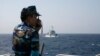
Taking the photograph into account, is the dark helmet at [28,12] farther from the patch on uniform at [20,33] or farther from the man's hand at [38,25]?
the patch on uniform at [20,33]

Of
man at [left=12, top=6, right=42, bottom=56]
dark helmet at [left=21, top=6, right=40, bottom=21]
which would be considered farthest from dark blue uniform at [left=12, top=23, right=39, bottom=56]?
dark helmet at [left=21, top=6, right=40, bottom=21]

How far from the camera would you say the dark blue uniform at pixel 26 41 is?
346cm

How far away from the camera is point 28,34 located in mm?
3475

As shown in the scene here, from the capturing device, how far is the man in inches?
136

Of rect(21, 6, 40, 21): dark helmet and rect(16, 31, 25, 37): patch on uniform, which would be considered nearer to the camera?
rect(16, 31, 25, 37): patch on uniform

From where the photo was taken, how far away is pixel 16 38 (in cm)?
358

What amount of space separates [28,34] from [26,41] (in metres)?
0.08

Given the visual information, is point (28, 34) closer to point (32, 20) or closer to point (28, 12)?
point (32, 20)

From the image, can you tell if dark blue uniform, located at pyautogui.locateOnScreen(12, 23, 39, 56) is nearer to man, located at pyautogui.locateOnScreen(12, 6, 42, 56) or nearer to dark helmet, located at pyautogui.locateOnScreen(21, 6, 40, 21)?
man, located at pyautogui.locateOnScreen(12, 6, 42, 56)

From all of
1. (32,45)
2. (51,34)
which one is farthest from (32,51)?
(51,34)

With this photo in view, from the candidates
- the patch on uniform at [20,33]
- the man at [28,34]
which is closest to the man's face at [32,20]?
the man at [28,34]

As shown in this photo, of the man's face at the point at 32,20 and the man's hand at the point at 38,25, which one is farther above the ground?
the man's face at the point at 32,20

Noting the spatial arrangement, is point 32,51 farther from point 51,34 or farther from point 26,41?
point 51,34

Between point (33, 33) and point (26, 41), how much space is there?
12cm
